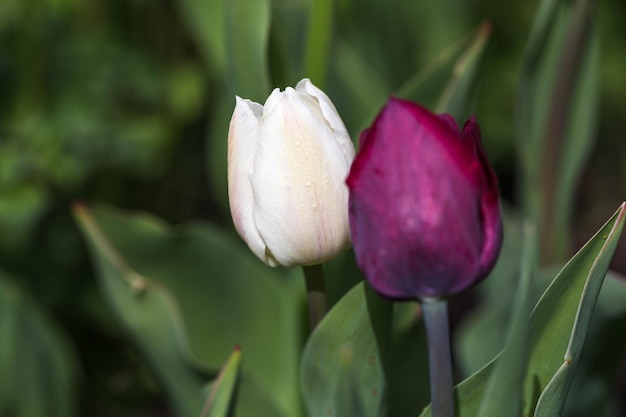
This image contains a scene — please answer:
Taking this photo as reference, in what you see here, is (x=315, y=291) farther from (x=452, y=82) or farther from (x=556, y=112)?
(x=556, y=112)

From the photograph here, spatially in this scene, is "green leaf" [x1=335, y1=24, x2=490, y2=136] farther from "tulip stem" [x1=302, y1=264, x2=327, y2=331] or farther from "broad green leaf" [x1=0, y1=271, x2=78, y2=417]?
"broad green leaf" [x1=0, y1=271, x2=78, y2=417]

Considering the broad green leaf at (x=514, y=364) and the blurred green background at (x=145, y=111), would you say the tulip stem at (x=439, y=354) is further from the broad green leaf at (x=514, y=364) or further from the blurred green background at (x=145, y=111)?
the blurred green background at (x=145, y=111)

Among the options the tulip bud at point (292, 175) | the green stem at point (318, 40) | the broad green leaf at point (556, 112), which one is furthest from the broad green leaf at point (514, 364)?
the broad green leaf at point (556, 112)

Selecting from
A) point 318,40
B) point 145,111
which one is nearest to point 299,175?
point 318,40

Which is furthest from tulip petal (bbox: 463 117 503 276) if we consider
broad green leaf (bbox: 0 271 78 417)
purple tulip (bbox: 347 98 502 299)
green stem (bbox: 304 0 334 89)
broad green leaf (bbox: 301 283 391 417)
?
broad green leaf (bbox: 0 271 78 417)

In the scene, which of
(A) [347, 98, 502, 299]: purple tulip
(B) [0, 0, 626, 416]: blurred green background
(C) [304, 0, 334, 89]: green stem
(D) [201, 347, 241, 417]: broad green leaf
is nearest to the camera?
(A) [347, 98, 502, 299]: purple tulip

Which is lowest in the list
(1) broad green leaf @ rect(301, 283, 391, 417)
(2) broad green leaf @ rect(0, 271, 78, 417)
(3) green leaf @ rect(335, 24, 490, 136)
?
(2) broad green leaf @ rect(0, 271, 78, 417)
